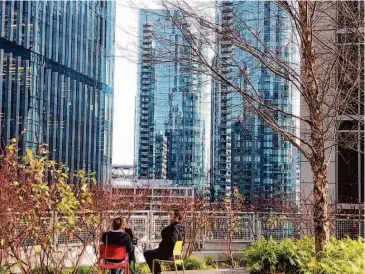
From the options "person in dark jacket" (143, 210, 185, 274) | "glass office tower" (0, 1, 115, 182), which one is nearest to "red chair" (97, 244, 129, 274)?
"person in dark jacket" (143, 210, 185, 274)

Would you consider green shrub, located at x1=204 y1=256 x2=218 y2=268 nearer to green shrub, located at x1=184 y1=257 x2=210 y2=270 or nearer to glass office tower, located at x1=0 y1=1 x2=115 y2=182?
green shrub, located at x1=184 y1=257 x2=210 y2=270

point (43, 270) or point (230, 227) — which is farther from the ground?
point (230, 227)

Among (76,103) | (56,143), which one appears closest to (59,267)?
(56,143)

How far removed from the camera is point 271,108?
909 cm

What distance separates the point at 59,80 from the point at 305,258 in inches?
2338

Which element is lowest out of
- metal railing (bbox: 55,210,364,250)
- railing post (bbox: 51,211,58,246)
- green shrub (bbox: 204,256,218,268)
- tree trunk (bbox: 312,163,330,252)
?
green shrub (bbox: 204,256,218,268)

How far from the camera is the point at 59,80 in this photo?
66.7 metres

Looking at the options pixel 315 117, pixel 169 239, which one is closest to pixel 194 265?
pixel 169 239

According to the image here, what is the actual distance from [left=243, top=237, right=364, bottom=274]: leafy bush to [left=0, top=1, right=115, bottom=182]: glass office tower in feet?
132

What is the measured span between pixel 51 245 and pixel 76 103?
60528 millimetres

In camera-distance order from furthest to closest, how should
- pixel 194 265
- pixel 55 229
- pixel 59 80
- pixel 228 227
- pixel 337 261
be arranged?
pixel 59 80 < pixel 228 227 < pixel 194 265 < pixel 55 229 < pixel 337 261

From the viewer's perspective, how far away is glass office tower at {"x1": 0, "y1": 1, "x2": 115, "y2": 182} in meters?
58.5

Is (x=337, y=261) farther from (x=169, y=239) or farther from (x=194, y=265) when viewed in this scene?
(x=194, y=265)

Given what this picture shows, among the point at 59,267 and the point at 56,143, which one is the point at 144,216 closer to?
the point at 59,267
